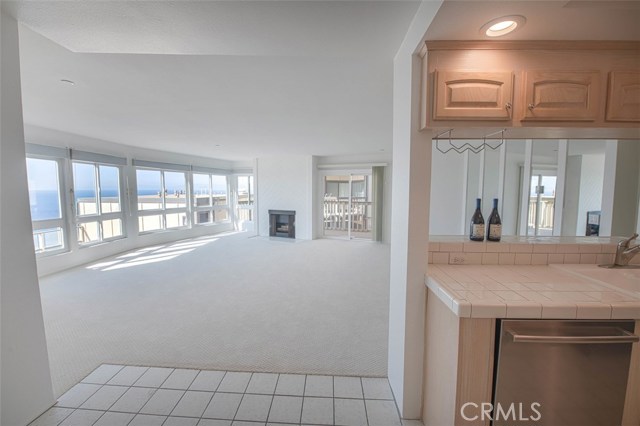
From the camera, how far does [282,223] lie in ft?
23.9

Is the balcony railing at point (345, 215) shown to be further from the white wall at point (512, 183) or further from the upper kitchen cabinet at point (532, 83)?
the upper kitchen cabinet at point (532, 83)

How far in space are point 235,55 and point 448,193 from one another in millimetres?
3732

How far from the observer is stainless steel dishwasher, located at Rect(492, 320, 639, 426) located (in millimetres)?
1012

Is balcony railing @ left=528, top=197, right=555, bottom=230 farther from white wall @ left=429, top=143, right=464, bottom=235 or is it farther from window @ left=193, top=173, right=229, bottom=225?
window @ left=193, top=173, right=229, bottom=225

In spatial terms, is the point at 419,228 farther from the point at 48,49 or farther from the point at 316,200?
the point at 316,200

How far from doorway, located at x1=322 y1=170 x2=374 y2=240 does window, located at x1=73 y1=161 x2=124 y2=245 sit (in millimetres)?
4955

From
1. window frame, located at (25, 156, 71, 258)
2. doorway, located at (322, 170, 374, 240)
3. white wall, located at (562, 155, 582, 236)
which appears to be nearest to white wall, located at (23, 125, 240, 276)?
window frame, located at (25, 156, 71, 258)

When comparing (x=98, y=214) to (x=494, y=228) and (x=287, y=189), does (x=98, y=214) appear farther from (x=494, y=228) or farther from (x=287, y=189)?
(x=494, y=228)

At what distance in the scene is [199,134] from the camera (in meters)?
4.48

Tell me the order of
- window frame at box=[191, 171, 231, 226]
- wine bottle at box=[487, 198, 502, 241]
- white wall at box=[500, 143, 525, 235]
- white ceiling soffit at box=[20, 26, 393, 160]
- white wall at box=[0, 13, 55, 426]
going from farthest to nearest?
window frame at box=[191, 171, 231, 226] → white wall at box=[500, 143, 525, 235] → white ceiling soffit at box=[20, 26, 393, 160] → wine bottle at box=[487, 198, 502, 241] → white wall at box=[0, 13, 55, 426]

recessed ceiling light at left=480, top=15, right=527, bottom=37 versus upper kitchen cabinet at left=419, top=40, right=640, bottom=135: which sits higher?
recessed ceiling light at left=480, top=15, right=527, bottom=37

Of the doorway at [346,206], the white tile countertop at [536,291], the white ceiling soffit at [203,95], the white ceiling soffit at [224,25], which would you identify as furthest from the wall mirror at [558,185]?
the doorway at [346,206]

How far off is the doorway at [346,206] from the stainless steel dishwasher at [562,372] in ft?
20.6

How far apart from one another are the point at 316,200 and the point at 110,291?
4.76m
